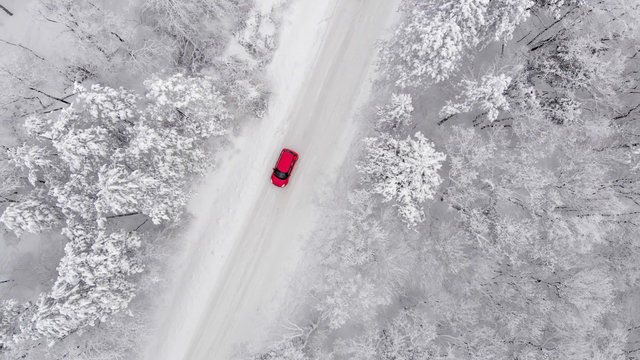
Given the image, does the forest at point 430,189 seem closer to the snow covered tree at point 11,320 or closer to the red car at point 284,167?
the snow covered tree at point 11,320

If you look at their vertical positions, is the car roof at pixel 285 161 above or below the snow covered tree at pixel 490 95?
below

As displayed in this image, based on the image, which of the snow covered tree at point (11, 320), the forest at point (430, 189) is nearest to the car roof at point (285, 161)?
the forest at point (430, 189)

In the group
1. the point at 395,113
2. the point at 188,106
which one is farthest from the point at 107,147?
the point at 395,113

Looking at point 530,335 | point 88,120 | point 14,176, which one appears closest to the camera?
point 88,120

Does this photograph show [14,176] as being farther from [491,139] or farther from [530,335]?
[530,335]

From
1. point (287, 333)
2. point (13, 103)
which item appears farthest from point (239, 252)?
point (13, 103)
